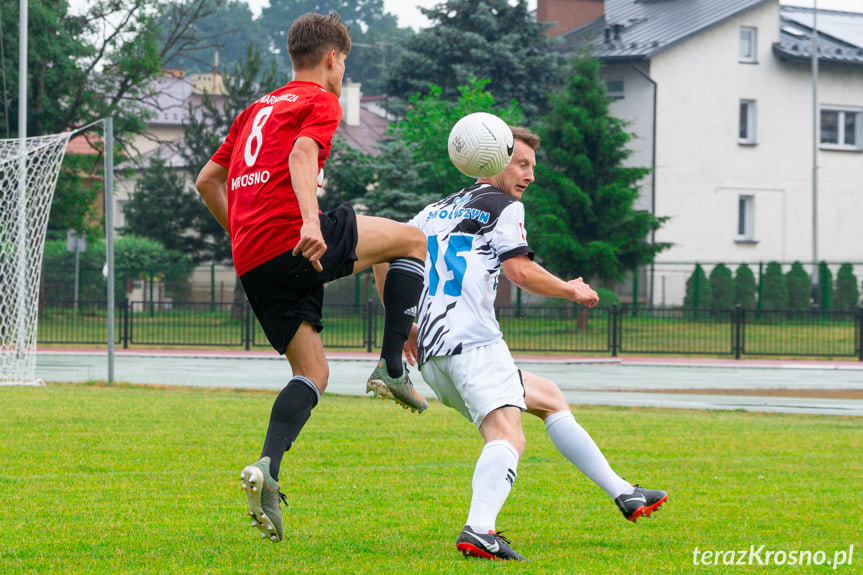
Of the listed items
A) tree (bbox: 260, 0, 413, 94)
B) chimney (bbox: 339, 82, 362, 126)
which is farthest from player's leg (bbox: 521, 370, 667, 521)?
tree (bbox: 260, 0, 413, 94)

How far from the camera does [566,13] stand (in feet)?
166

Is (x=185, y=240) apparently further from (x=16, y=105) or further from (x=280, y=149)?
(x=280, y=149)

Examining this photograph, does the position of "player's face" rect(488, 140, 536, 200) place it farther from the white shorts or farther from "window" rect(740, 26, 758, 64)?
"window" rect(740, 26, 758, 64)

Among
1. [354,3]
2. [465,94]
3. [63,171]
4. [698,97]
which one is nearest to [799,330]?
[465,94]

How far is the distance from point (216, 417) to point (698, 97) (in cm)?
3553

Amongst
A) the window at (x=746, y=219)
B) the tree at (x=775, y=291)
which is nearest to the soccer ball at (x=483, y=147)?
the tree at (x=775, y=291)

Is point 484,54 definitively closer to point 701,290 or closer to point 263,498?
point 701,290

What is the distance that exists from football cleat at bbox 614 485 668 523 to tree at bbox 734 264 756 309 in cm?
3611

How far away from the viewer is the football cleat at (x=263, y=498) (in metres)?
4.73

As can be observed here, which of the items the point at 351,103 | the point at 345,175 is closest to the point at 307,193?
the point at 345,175

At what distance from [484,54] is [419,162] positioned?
278 inches

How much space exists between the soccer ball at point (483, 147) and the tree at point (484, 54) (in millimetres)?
37983

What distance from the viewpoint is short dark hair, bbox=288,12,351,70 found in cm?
509

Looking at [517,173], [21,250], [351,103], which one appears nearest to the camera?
[517,173]
